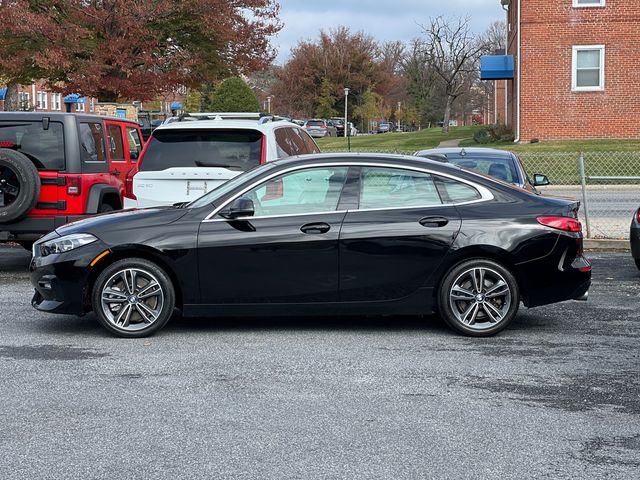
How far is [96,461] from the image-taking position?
5.01 metres

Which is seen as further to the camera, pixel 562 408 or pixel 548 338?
pixel 548 338

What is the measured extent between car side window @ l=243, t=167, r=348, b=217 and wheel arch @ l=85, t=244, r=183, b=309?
867 mm

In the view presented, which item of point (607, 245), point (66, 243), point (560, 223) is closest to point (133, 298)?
point (66, 243)

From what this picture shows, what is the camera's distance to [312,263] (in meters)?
8.00

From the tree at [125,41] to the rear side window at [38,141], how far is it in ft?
70.3

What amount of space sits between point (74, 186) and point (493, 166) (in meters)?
5.20

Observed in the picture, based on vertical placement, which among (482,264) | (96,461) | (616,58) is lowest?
A: (96,461)

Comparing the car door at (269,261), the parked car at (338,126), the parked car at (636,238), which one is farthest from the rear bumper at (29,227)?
the parked car at (338,126)

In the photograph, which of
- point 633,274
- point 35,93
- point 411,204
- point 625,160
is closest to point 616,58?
point 625,160

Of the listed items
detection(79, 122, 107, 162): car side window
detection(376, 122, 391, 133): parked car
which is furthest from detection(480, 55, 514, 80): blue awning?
detection(376, 122, 391, 133): parked car

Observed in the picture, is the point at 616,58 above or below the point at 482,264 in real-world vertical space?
above

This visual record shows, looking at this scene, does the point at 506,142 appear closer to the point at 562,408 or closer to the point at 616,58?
the point at 616,58

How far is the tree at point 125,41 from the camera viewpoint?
32188mm

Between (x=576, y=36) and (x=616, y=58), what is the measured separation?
1545 mm
